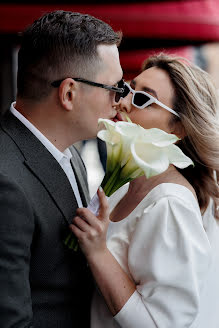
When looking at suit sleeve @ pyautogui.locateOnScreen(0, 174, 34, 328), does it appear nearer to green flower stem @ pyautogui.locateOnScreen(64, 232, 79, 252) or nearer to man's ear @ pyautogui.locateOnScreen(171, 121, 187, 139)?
green flower stem @ pyautogui.locateOnScreen(64, 232, 79, 252)

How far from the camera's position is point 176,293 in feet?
7.21

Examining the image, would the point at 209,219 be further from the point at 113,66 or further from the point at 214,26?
the point at 214,26

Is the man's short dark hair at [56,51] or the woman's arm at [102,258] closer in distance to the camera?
the woman's arm at [102,258]

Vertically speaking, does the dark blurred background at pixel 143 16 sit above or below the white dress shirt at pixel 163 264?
above

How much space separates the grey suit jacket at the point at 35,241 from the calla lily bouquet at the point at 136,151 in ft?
0.90

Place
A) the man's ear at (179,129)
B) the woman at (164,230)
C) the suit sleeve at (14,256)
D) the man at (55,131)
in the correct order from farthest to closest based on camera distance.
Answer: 1. the man's ear at (179,129)
2. the woman at (164,230)
3. the man at (55,131)
4. the suit sleeve at (14,256)

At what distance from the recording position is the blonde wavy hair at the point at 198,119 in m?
2.72

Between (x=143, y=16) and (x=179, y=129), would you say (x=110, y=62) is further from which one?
(x=143, y=16)

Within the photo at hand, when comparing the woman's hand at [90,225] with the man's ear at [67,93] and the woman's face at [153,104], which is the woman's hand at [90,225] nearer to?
the man's ear at [67,93]

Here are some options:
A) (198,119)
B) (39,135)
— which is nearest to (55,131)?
(39,135)

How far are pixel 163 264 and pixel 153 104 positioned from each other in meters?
0.91

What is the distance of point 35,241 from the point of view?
205cm

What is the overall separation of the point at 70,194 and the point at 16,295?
51 cm

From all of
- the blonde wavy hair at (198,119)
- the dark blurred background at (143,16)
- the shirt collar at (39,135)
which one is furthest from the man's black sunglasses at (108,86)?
the dark blurred background at (143,16)
